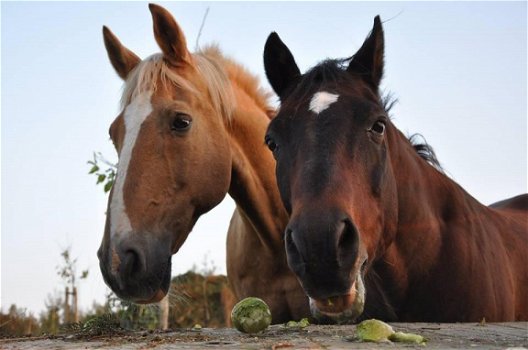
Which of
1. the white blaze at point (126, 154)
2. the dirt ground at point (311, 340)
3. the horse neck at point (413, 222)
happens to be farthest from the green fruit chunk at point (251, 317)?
the horse neck at point (413, 222)

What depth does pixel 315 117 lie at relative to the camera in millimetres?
3938

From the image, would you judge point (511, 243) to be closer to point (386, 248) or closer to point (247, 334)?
point (386, 248)

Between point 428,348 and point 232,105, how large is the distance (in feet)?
10.2

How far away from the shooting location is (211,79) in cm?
547

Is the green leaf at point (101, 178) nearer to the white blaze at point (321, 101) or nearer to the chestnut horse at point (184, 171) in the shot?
the chestnut horse at point (184, 171)

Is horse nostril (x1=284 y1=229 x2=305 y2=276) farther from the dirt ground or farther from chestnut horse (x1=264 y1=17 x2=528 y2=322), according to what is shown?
the dirt ground

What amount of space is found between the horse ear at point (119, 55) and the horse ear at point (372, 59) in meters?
2.03

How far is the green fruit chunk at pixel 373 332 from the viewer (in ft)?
10.4

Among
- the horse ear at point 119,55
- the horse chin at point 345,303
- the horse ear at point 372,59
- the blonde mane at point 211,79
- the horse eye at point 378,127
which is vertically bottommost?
the horse chin at point 345,303

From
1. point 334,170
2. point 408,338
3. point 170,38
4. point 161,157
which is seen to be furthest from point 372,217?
point 170,38

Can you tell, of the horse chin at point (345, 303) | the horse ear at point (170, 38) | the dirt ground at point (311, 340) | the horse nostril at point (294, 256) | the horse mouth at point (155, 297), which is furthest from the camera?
the horse ear at point (170, 38)

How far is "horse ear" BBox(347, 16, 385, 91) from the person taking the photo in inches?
181

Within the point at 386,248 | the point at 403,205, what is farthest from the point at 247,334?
the point at 403,205

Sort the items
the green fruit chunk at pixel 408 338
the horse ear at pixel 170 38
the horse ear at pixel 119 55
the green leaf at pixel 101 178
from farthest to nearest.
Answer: the green leaf at pixel 101 178 < the horse ear at pixel 119 55 < the horse ear at pixel 170 38 < the green fruit chunk at pixel 408 338
